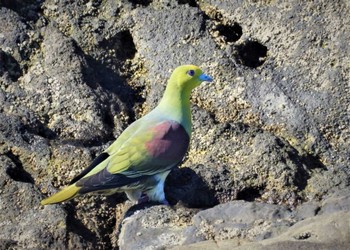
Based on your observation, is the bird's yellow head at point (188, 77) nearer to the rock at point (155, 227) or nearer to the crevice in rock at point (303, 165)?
the crevice in rock at point (303, 165)

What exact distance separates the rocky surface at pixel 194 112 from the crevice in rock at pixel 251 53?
0.01 m

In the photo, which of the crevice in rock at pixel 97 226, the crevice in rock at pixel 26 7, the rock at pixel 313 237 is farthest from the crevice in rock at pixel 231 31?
the rock at pixel 313 237

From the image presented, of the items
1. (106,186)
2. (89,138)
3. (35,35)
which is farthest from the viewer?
(35,35)

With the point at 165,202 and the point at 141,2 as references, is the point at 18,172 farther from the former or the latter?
the point at 141,2

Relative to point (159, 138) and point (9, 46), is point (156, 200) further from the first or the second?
point (9, 46)

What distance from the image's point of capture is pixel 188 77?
8.38 meters

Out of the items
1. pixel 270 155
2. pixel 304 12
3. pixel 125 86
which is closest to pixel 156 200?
pixel 270 155

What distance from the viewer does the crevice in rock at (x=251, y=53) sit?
29.2ft

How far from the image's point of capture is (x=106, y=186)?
7680 millimetres

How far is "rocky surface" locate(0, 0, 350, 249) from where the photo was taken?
7309 mm

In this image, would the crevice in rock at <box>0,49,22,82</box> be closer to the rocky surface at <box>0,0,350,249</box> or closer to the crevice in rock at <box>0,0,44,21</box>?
the rocky surface at <box>0,0,350,249</box>

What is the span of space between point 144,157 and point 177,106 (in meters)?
0.50

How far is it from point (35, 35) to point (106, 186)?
5.77 ft

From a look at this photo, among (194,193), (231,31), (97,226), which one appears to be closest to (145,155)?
(194,193)
